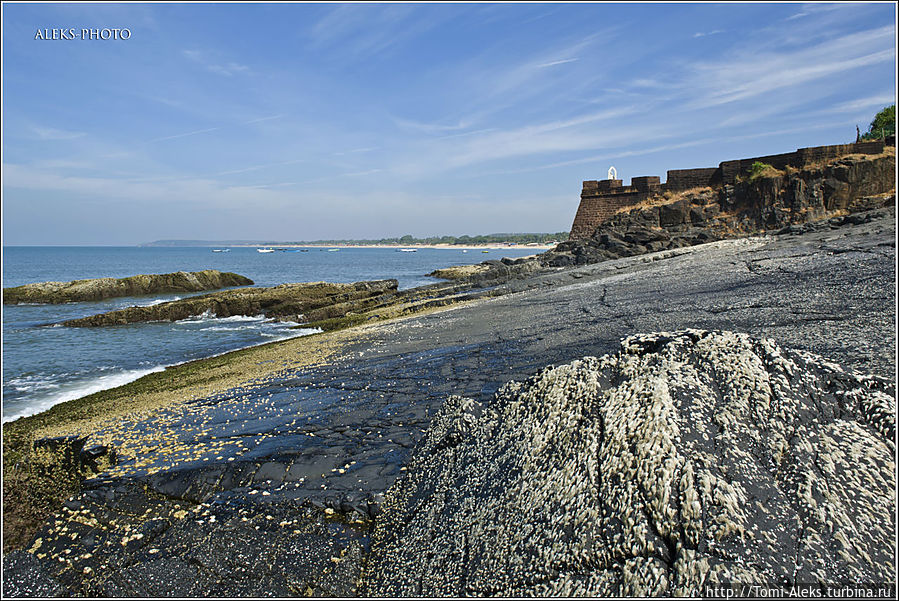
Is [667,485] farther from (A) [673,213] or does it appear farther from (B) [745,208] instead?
(A) [673,213]

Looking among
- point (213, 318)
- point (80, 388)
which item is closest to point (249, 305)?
point (213, 318)

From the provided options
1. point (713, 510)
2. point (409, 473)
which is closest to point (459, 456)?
point (409, 473)

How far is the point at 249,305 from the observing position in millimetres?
23828

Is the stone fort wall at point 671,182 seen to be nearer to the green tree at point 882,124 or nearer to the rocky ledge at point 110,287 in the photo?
the green tree at point 882,124

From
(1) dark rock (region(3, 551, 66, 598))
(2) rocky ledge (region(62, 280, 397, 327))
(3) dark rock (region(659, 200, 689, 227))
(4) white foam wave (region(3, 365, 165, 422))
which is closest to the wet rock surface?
(1) dark rock (region(3, 551, 66, 598))

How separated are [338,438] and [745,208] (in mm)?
32564

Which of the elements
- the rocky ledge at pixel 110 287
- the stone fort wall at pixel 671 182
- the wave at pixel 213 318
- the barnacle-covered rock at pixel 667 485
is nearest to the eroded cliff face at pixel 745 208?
the stone fort wall at pixel 671 182

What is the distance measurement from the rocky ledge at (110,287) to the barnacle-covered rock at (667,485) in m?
36.9

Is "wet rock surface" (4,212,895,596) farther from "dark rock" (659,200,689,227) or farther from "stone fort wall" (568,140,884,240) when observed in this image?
"dark rock" (659,200,689,227)

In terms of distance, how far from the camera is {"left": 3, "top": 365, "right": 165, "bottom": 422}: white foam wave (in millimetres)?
9375

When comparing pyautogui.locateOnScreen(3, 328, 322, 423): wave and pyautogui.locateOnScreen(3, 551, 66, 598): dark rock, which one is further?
pyautogui.locateOnScreen(3, 328, 322, 423): wave

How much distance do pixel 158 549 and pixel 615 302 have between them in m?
10.4

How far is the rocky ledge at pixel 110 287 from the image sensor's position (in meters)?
31.5

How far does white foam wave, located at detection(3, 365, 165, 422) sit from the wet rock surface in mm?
3689
